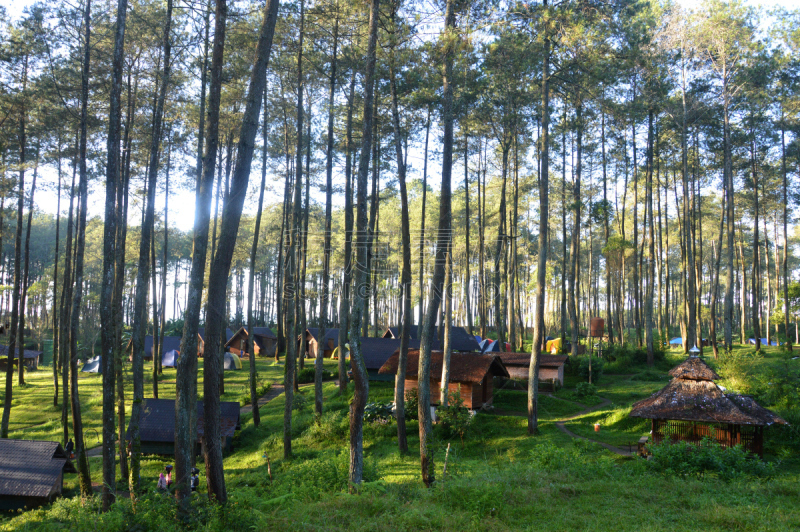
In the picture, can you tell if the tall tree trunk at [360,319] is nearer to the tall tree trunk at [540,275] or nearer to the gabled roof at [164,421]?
the tall tree trunk at [540,275]

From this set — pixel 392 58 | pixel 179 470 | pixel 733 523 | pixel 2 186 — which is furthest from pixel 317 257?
pixel 733 523

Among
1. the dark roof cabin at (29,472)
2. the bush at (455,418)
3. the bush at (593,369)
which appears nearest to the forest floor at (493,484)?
the bush at (455,418)

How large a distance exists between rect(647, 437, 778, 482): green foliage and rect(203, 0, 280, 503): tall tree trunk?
9.36 metres

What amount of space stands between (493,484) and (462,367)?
11.5 m

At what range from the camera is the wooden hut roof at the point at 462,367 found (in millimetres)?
18984

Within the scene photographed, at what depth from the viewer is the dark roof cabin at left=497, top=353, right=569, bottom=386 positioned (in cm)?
2380

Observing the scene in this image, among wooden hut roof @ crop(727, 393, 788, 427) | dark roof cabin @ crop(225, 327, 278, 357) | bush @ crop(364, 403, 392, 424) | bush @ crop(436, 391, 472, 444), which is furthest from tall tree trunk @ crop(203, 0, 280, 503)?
dark roof cabin @ crop(225, 327, 278, 357)

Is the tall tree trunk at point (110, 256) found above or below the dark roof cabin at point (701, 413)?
above

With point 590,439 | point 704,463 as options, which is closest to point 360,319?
point 704,463

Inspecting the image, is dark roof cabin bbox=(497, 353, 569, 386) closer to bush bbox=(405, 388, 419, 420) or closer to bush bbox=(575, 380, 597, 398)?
bush bbox=(575, 380, 597, 398)

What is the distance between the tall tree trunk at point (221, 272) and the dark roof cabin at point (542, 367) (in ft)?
60.7

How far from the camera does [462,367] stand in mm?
19719

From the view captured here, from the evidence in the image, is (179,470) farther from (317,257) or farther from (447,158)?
(317,257)

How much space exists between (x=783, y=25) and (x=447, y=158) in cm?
2564
